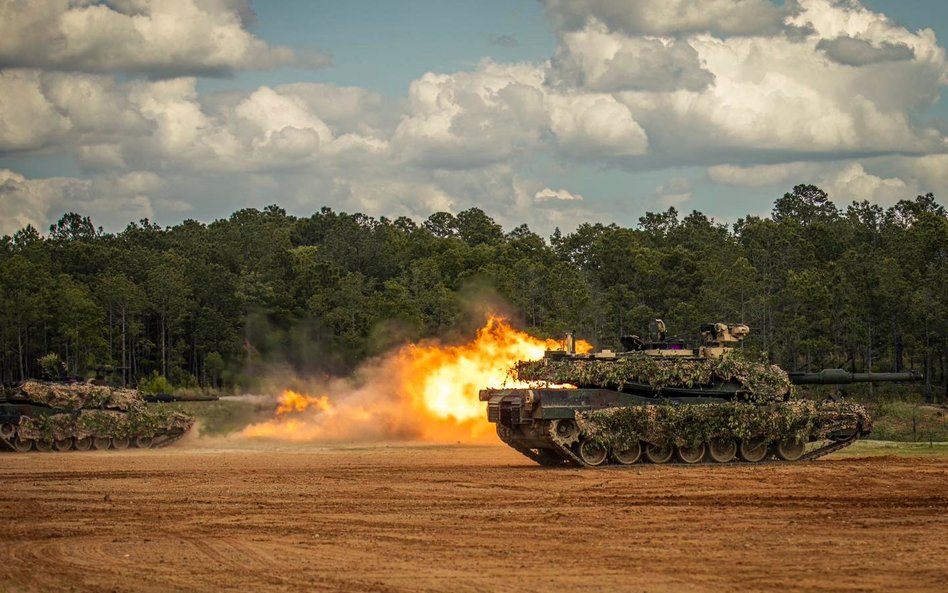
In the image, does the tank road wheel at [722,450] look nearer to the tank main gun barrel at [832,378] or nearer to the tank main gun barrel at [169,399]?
the tank main gun barrel at [832,378]

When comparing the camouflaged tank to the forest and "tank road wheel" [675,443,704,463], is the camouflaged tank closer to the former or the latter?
the forest

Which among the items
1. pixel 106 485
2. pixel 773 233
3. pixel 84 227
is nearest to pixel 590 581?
pixel 106 485

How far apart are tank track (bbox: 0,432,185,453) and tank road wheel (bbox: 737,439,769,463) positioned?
2248 cm

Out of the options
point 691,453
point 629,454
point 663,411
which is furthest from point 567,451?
point 691,453

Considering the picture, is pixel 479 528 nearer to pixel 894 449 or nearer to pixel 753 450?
pixel 753 450

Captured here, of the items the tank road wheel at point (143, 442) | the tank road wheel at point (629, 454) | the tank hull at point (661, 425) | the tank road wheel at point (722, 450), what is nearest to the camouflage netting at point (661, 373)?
the tank hull at point (661, 425)

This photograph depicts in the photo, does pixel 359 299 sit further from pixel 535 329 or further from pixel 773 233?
pixel 773 233

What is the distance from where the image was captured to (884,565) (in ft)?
54.4

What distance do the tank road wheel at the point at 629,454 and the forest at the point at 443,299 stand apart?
66.6 feet

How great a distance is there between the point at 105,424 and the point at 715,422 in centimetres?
2219

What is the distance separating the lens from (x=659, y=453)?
32188 millimetres

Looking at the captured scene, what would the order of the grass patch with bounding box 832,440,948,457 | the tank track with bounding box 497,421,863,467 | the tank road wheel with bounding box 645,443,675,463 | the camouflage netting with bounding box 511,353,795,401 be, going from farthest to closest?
the grass patch with bounding box 832,440,948,457
the tank road wheel with bounding box 645,443,675,463
the camouflage netting with bounding box 511,353,795,401
the tank track with bounding box 497,421,863,467

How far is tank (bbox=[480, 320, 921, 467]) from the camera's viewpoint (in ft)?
103

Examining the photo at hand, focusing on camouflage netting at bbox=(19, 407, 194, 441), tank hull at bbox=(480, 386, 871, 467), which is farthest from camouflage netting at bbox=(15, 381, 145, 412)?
tank hull at bbox=(480, 386, 871, 467)
